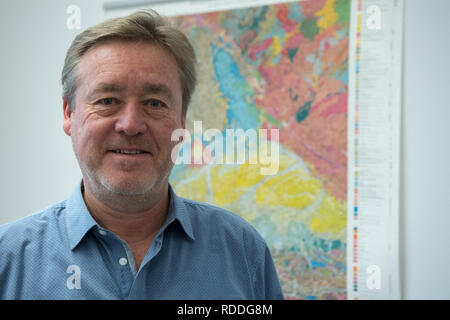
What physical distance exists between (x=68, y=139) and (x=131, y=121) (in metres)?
0.88

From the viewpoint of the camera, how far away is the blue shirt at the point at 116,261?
0.75 m

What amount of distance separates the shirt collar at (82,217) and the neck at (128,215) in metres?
0.03

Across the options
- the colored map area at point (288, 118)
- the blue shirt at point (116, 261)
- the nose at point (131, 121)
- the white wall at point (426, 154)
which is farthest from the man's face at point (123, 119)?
the white wall at point (426, 154)

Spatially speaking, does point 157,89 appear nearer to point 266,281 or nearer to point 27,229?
point 27,229

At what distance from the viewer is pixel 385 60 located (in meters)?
1.15

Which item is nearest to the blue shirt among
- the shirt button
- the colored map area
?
the shirt button

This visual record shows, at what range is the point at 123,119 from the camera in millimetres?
811

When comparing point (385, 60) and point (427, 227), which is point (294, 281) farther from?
point (385, 60)

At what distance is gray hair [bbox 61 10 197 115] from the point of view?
843 mm

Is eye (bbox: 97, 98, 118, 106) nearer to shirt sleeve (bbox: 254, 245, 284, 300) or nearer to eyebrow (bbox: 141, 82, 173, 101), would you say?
eyebrow (bbox: 141, 82, 173, 101)

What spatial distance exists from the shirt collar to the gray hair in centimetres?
22

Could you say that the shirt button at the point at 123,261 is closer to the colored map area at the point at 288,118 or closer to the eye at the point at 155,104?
the eye at the point at 155,104

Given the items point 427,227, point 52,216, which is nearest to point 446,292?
point 427,227
